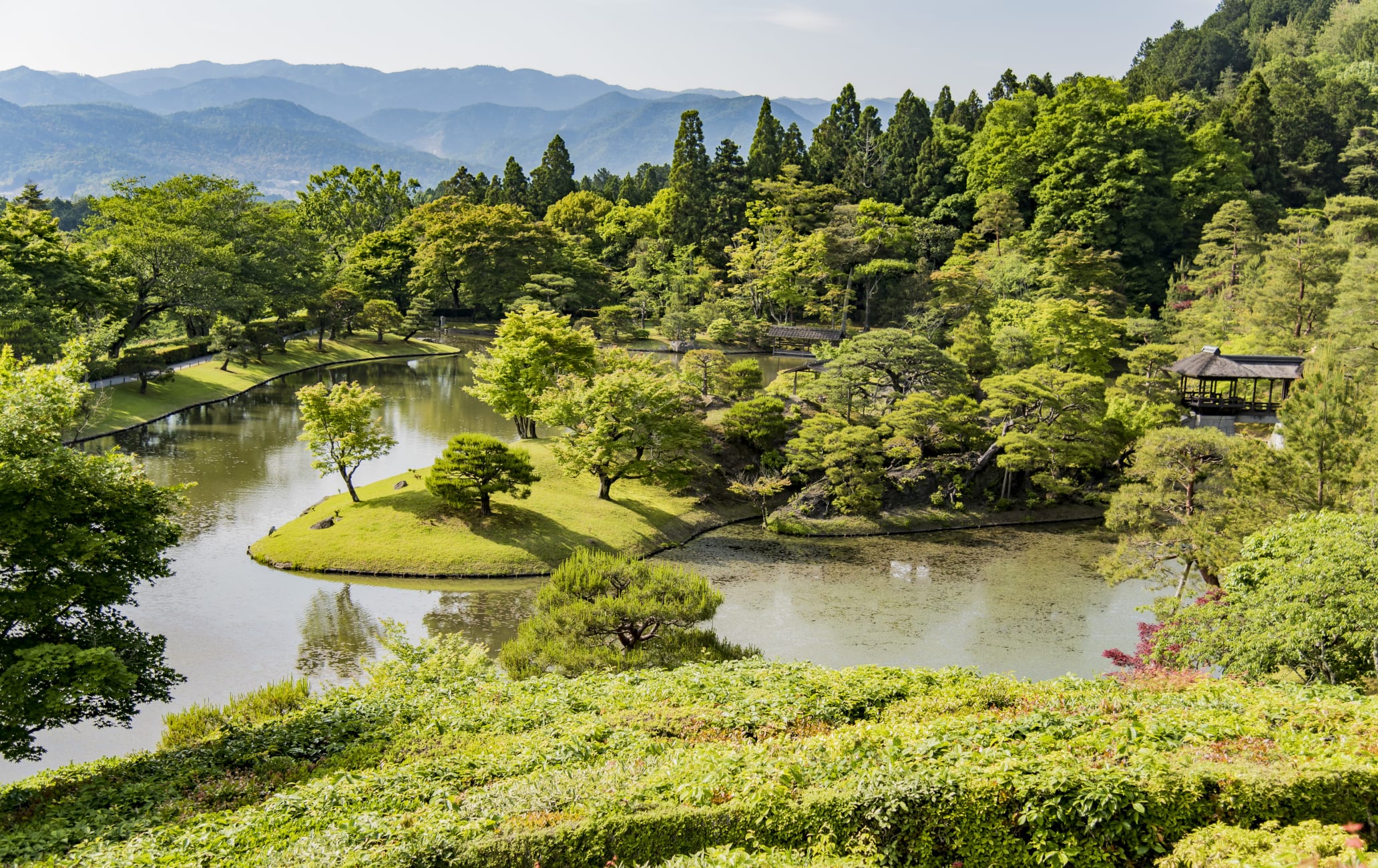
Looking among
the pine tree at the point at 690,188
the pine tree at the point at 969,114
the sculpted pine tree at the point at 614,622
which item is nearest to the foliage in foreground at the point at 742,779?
the sculpted pine tree at the point at 614,622

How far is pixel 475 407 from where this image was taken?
41531 mm

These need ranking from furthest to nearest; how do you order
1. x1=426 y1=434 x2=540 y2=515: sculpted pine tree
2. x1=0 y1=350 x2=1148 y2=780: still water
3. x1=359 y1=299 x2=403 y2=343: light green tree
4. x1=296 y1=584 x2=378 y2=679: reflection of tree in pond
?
x1=359 y1=299 x2=403 y2=343: light green tree, x1=426 y1=434 x2=540 y2=515: sculpted pine tree, x1=0 y1=350 x2=1148 y2=780: still water, x1=296 y1=584 x2=378 y2=679: reflection of tree in pond

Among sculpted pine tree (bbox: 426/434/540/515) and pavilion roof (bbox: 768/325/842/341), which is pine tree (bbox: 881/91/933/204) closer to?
pavilion roof (bbox: 768/325/842/341)

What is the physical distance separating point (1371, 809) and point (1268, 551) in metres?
7.85

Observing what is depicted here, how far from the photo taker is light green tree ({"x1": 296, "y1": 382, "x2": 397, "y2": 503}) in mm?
24547

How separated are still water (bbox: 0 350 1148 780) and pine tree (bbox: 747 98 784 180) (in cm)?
4331

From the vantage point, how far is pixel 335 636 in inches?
741

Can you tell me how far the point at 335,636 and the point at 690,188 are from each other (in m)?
52.2

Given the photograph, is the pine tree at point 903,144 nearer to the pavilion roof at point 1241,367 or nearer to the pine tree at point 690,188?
the pine tree at point 690,188

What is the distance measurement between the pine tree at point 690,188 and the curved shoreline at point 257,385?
61.9 feet

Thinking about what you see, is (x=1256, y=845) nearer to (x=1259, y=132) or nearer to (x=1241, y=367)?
(x=1241, y=367)

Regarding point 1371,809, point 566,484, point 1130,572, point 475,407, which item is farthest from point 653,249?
point 1371,809

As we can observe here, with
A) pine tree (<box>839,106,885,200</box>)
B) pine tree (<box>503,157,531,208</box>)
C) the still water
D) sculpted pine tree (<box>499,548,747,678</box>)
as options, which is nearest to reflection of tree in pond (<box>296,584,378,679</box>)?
the still water

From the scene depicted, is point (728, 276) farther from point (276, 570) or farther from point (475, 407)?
point (276, 570)
